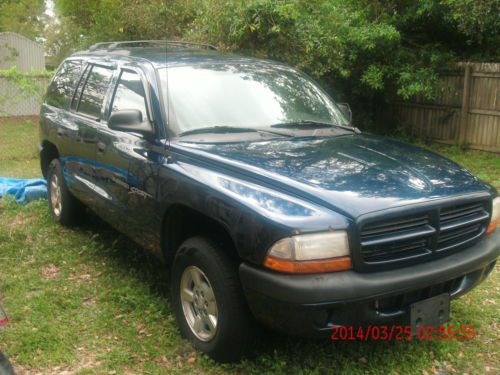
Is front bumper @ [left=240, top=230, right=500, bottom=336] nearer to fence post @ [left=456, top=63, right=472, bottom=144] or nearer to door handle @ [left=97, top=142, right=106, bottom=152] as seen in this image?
door handle @ [left=97, top=142, right=106, bottom=152]

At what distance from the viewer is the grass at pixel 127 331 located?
338cm

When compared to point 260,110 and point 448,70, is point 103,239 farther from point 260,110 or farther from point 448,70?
point 448,70

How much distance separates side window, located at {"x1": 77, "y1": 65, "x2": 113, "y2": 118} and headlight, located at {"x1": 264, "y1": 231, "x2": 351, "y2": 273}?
2672mm

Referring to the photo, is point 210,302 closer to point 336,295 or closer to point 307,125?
point 336,295

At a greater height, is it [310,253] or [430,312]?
[310,253]

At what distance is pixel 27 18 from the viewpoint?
3525 centimetres

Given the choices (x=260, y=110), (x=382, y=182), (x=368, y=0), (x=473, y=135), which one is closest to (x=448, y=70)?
(x=473, y=135)

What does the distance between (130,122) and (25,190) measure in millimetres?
3859

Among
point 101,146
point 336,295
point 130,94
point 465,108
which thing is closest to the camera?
point 336,295

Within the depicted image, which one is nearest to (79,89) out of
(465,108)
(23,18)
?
(465,108)

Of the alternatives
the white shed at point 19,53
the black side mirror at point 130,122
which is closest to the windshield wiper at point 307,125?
the black side mirror at point 130,122

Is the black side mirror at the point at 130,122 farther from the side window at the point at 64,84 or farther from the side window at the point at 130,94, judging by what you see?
the side window at the point at 64,84

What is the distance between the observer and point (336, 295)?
8.86 feet

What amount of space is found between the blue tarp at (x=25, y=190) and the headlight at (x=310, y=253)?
512 centimetres
